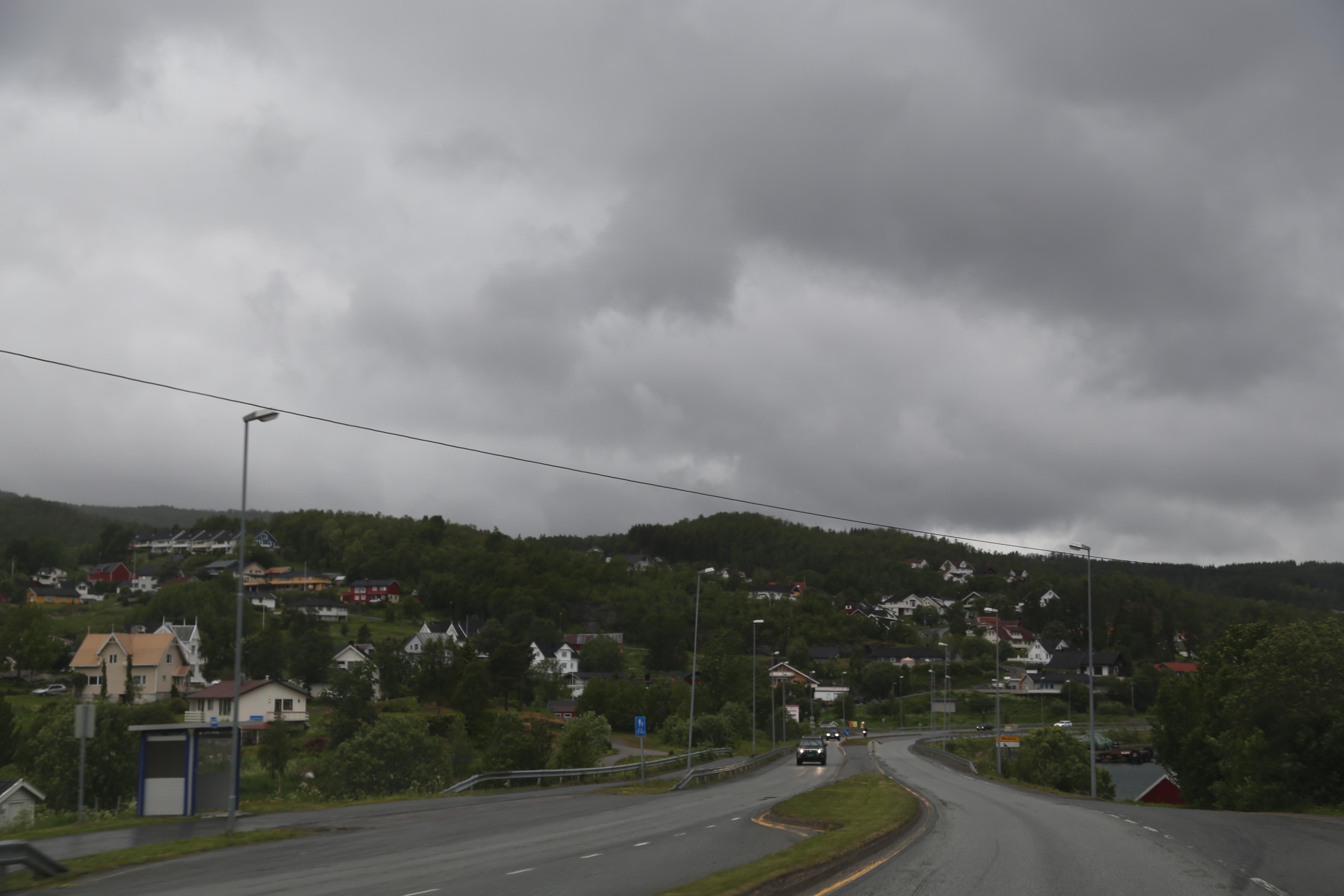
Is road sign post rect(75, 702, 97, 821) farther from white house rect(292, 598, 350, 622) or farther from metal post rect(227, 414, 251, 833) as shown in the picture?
white house rect(292, 598, 350, 622)

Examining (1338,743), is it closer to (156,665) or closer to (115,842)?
(115,842)

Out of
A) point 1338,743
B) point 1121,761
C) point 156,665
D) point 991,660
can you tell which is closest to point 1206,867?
point 1338,743

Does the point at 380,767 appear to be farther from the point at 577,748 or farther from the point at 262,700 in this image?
the point at 262,700

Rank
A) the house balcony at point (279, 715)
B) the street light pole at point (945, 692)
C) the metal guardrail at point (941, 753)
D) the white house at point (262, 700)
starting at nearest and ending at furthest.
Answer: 1. the metal guardrail at point (941, 753)
2. the house balcony at point (279, 715)
3. the white house at point (262, 700)
4. the street light pole at point (945, 692)

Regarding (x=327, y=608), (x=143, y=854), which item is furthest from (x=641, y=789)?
(x=327, y=608)

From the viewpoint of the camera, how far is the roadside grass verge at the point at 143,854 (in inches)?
632

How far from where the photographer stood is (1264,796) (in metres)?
42.3

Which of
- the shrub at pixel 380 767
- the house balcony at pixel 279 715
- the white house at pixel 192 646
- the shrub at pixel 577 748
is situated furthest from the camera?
the white house at pixel 192 646

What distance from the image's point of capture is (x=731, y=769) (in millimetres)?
54156

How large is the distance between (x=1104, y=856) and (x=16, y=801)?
131 ft

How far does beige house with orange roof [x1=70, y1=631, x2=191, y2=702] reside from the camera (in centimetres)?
10906

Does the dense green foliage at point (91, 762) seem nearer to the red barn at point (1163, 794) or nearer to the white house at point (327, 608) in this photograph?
the red barn at point (1163, 794)

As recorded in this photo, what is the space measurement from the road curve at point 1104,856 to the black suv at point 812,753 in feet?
115

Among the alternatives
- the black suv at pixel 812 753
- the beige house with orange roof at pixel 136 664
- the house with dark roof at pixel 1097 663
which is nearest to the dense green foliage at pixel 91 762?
the black suv at pixel 812 753
